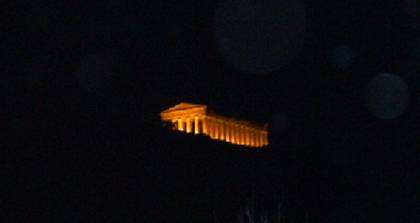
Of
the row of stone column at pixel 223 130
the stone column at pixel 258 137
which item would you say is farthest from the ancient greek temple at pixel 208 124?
the stone column at pixel 258 137

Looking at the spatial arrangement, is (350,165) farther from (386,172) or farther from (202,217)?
(202,217)

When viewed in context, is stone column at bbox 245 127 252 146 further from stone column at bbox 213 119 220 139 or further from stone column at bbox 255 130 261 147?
stone column at bbox 213 119 220 139

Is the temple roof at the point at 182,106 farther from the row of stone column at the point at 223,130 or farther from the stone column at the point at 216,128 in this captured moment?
the stone column at the point at 216,128

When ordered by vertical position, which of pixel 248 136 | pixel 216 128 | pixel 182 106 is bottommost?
pixel 248 136

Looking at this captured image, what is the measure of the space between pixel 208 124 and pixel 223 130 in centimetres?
272

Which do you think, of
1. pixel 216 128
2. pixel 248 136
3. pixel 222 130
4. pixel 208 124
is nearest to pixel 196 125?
pixel 208 124

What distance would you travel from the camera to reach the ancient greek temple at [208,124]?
52.1m

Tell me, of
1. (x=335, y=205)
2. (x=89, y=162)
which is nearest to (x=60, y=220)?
(x=89, y=162)

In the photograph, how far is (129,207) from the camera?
20422 millimetres

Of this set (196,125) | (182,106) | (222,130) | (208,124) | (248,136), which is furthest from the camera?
(248,136)

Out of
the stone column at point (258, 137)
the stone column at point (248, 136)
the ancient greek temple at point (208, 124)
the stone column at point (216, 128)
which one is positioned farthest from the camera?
the stone column at point (258, 137)

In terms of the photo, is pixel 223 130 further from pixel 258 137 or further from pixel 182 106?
pixel 258 137

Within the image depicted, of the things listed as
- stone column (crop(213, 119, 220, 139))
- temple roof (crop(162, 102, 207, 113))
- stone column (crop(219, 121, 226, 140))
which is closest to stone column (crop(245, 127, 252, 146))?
stone column (crop(219, 121, 226, 140))

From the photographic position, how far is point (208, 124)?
5350cm
